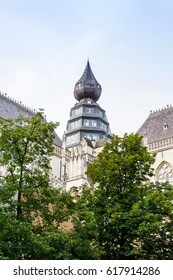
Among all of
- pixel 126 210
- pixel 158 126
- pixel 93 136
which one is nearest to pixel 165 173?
pixel 158 126

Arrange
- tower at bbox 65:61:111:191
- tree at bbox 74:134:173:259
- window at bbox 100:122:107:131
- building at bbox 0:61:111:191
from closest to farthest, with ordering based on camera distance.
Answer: tree at bbox 74:134:173:259 < building at bbox 0:61:111:191 < tower at bbox 65:61:111:191 < window at bbox 100:122:107:131

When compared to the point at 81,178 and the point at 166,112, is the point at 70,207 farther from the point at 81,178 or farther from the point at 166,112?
the point at 166,112

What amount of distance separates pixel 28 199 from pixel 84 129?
35578 millimetres

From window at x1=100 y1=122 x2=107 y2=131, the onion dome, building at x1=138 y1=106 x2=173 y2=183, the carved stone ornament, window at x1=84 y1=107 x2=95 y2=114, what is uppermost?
the onion dome

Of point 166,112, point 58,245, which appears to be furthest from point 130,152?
point 166,112

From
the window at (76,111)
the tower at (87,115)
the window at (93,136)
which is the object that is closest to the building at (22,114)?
the tower at (87,115)

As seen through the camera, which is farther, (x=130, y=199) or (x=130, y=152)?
(x=130, y=152)

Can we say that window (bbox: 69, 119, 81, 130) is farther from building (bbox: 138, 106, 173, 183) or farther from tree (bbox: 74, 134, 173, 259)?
tree (bbox: 74, 134, 173, 259)

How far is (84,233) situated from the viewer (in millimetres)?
10828

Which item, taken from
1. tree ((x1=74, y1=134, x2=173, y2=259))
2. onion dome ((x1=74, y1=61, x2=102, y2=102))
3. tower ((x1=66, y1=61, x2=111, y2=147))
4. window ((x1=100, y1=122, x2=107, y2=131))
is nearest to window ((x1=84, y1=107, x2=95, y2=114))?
tower ((x1=66, y1=61, x2=111, y2=147))

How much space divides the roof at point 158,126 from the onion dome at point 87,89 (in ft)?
44.3

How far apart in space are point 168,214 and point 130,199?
4.41 feet

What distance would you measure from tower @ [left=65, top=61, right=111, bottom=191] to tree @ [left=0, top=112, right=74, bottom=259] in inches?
966

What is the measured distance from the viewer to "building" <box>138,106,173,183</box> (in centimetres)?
3334
